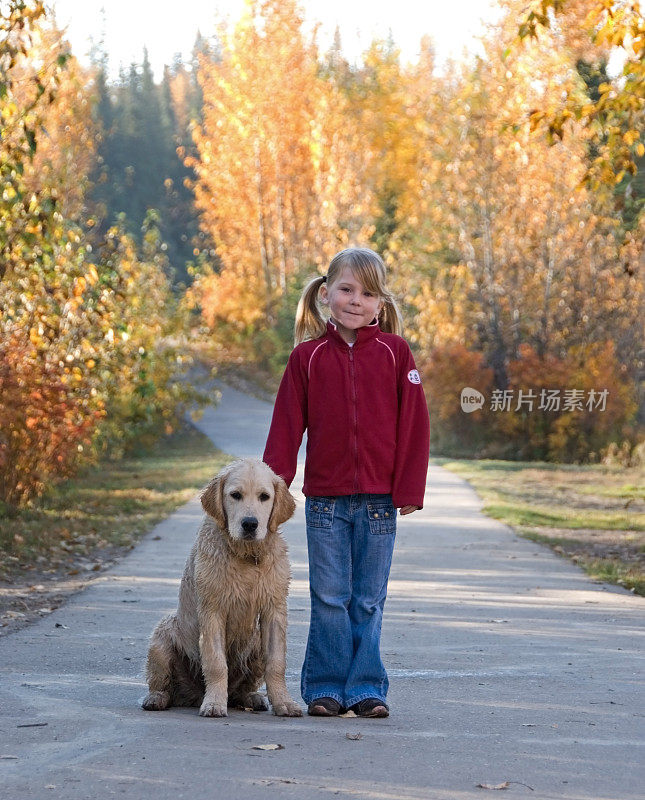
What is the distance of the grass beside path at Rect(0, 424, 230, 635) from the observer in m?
10.0

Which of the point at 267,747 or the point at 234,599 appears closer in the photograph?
the point at 267,747

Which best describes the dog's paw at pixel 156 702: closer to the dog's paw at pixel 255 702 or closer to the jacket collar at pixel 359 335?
the dog's paw at pixel 255 702

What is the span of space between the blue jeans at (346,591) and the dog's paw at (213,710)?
20.3 inches

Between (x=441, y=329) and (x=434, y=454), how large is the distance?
282 cm

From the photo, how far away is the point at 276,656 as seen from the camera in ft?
17.1

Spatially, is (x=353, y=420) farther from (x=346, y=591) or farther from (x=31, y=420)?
(x=31, y=420)

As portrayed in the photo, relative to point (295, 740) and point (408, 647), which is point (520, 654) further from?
point (295, 740)

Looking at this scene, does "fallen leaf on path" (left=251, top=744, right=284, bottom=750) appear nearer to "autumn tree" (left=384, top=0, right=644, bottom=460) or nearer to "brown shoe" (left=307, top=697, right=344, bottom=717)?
"brown shoe" (left=307, top=697, right=344, bottom=717)

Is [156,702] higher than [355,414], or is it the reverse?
[355,414]

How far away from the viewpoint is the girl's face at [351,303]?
5.56 m

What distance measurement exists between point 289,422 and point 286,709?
1.23m

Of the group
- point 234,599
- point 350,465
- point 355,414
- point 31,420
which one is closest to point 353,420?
point 355,414

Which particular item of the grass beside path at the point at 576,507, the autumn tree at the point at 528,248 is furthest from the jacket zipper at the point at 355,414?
the autumn tree at the point at 528,248

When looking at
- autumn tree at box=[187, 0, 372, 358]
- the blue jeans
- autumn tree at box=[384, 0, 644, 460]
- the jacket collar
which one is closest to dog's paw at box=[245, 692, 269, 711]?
the blue jeans
